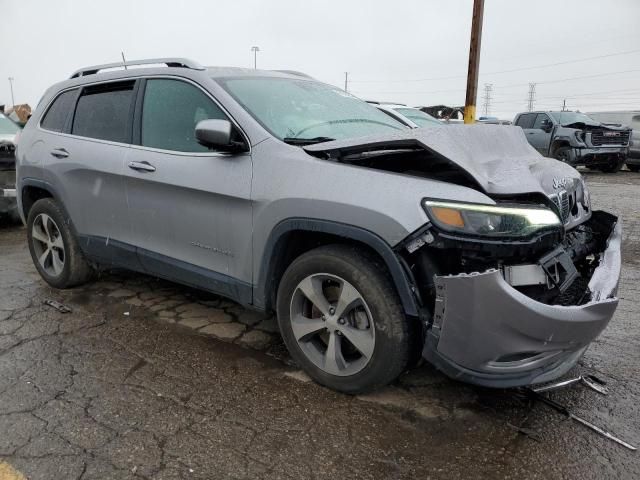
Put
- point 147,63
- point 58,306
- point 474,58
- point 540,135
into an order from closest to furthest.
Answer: point 147,63 → point 58,306 → point 474,58 → point 540,135

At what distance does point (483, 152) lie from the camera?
2.63m

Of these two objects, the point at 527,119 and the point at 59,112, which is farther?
the point at 527,119

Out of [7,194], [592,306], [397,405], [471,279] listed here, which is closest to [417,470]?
[397,405]

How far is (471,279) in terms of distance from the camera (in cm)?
212

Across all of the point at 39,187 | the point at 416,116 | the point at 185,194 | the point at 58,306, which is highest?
the point at 416,116

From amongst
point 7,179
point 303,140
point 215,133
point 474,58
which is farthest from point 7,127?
point 474,58

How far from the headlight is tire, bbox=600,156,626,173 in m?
14.1

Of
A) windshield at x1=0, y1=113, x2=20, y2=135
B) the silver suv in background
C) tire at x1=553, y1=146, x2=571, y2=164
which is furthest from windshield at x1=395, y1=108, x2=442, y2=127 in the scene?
tire at x1=553, y1=146, x2=571, y2=164

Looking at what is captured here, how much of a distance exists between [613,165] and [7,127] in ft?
48.5

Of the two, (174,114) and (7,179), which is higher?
(174,114)

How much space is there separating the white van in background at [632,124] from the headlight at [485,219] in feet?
48.9

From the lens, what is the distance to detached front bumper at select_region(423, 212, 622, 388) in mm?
2104

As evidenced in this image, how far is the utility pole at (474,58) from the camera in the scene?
12766mm

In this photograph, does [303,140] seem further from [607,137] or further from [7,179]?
[607,137]
